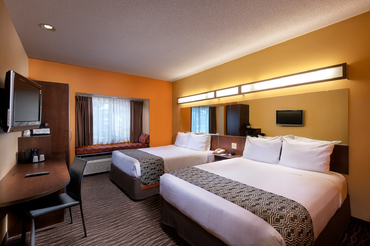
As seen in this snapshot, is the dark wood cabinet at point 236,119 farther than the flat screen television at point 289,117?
Yes

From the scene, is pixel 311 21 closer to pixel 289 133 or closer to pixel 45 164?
pixel 289 133

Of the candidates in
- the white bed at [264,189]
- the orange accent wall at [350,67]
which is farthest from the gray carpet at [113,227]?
the orange accent wall at [350,67]

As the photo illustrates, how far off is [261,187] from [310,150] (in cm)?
109

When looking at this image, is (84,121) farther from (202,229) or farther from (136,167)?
(202,229)

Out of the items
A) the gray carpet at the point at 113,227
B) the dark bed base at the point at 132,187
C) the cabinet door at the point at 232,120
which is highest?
the cabinet door at the point at 232,120

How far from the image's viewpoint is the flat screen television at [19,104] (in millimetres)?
1640

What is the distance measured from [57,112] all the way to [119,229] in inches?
91.6

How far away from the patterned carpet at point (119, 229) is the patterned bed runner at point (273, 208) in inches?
33.6

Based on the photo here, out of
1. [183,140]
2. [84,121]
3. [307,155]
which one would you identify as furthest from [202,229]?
[84,121]

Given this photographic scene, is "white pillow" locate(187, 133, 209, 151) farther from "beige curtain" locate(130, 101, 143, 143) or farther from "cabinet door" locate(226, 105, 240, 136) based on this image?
"beige curtain" locate(130, 101, 143, 143)

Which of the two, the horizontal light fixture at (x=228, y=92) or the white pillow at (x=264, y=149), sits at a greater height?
the horizontal light fixture at (x=228, y=92)

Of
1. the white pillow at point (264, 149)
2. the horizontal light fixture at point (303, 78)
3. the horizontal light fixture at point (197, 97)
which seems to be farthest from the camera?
the horizontal light fixture at point (197, 97)

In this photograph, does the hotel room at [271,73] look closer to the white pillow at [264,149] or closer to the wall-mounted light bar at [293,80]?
the wall-mounted light bar at [293,80]

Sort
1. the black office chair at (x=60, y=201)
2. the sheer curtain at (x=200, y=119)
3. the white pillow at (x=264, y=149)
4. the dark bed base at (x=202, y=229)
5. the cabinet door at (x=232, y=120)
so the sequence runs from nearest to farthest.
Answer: the dark bed base at (x=202, y=229) < the black office chair at (x=60, y=201) < the white pillow at (x=264, y=149) < the cabinet door at (x=232, y=120) < the sheer curtain at (x=200, y=119)
